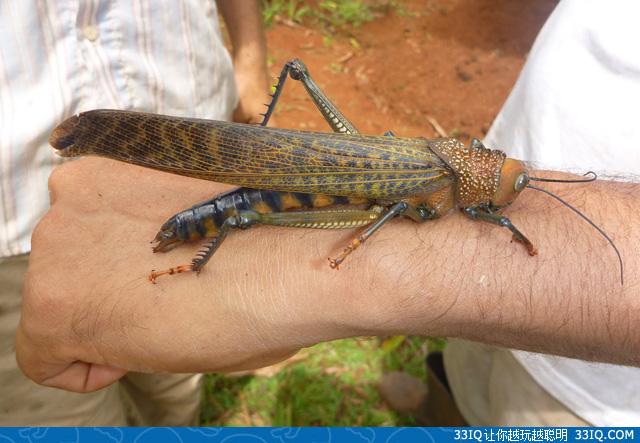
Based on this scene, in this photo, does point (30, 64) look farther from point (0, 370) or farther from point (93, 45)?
point (0, 370)

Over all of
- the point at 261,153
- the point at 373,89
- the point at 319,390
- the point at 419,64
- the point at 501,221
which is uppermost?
the point at 261,153

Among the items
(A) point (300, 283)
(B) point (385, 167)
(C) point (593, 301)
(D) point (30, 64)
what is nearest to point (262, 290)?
(A) point (300, 283)

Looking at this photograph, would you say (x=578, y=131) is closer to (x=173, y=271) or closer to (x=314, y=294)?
(x=314, y=294)

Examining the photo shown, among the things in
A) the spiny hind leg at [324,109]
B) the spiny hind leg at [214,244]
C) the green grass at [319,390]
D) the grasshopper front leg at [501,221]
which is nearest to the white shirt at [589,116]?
the grasshopper front leg at [501,221]

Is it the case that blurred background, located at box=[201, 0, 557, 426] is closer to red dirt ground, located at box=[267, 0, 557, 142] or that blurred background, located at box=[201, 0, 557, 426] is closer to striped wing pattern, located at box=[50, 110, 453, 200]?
red dirt ground, located at box=[267, 0, 557, 142]

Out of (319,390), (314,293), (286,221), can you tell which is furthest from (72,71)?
(319,390)
